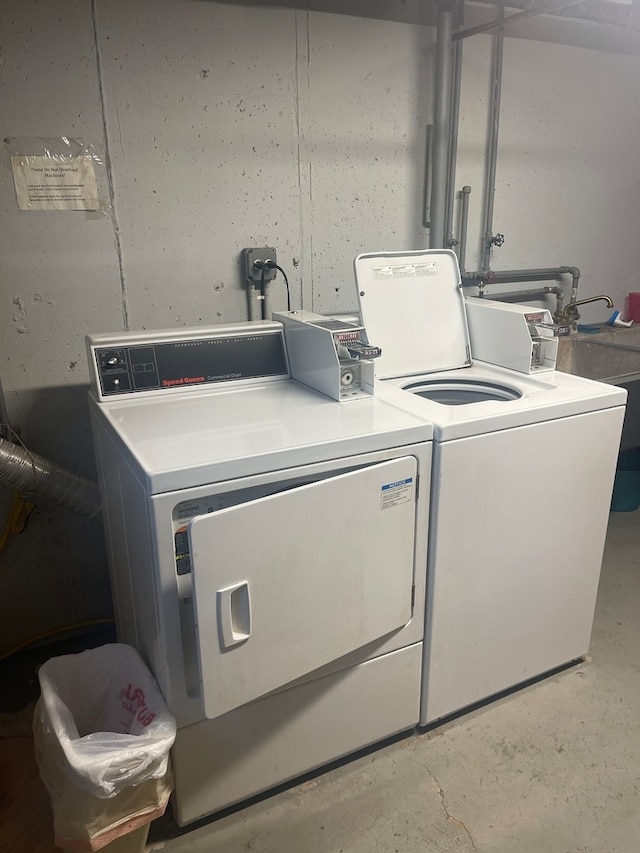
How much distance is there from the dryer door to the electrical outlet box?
1.02 metres

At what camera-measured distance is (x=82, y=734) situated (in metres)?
1.59

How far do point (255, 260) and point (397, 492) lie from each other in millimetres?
1091

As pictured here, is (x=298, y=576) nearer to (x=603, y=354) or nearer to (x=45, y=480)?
(x=45, y=480)

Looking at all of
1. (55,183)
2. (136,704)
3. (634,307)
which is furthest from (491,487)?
(634,307)

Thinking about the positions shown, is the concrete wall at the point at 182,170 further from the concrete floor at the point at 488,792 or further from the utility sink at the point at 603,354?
the concrete floor at the point at 488,792

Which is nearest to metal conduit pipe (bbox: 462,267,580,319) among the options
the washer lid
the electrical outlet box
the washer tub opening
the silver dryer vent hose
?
the washer lid

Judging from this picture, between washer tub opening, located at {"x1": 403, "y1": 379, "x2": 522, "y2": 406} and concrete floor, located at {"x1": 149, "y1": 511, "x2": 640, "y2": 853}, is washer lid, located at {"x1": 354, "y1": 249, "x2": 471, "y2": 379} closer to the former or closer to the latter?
washer tub opening, located at {"x1": 403, "y1": 379, "x2": 522, "y2": 406}

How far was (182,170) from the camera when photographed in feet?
6.61

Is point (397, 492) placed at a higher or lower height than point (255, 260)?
lower

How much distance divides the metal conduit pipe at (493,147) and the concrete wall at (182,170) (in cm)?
4

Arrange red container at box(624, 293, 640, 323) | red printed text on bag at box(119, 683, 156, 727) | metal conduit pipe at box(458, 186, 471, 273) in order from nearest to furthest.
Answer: red printed text on bag at box(119, 683, 156, 727) < metal conduit pipe at box(458, 186, 471, 273) < red container at box(624, 293, 640, 323)

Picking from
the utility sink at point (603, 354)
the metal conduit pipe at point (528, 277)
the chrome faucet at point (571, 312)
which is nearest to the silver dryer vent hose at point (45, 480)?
the metal conduit pipe at point (528, 277)

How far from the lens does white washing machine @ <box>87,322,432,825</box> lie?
4.19ft

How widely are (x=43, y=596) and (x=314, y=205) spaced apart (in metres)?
1.69
